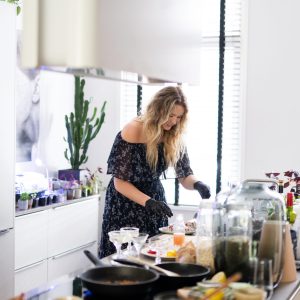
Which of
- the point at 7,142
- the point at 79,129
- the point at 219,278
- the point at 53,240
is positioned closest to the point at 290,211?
the point at 219,278

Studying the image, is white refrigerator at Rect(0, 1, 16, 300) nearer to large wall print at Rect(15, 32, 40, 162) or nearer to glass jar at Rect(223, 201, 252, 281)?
large wall print at Rect(15, 32, 40, 162)

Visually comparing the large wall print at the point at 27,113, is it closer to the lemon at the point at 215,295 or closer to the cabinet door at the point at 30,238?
the cabinet door at the point at 30,238

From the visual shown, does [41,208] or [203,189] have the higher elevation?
[203,189]

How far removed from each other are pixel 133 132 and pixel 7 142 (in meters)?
0.97

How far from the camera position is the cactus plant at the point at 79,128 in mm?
5836

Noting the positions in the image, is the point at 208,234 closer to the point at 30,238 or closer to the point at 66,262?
the point at 30,238

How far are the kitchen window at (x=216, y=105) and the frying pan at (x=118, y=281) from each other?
3.77 m

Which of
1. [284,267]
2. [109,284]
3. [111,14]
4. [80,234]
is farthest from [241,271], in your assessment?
[80,234]

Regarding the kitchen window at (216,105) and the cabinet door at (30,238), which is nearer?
the cabinet door at (30,238)

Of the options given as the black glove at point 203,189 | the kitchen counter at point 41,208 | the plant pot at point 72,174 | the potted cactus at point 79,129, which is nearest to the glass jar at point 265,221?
the black glove at point 203,189

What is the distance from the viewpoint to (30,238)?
15.4 ft

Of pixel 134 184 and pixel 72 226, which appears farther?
pixel 72 226

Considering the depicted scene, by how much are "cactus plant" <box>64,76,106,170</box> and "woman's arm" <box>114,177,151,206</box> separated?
6.80ft

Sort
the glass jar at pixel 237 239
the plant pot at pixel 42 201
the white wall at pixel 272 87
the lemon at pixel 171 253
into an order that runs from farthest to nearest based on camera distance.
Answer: the white wall at pixel 272 87, the plant pot at pixel 42 201, the lemon at pixel 171 253, the glass jar at pixel 237 239
